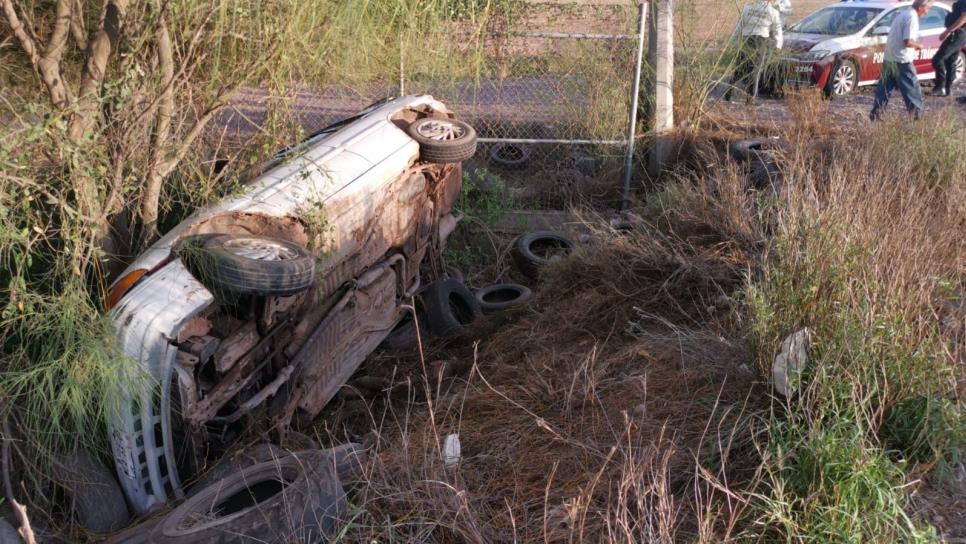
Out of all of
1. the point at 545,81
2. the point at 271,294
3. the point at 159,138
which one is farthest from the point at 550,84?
the point at 271,294

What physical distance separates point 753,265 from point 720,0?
212 inches

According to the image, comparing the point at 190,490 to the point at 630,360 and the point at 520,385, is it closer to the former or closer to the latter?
the point at 520,385

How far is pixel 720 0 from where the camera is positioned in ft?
30.5

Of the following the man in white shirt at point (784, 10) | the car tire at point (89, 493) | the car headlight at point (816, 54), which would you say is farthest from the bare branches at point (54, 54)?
the car headlight at point (816, 54)

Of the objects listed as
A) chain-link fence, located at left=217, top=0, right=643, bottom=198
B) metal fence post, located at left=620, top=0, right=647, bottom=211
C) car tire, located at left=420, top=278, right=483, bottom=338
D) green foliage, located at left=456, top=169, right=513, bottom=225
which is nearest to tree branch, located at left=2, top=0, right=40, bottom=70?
car tire, located at left=420, top=278, right=483, bottom=338

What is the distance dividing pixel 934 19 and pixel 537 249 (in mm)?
11795

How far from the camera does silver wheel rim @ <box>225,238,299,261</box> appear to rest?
397cm

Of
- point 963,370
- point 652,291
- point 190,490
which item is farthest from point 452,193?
point 963,370

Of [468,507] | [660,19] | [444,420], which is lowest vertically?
[444,420]

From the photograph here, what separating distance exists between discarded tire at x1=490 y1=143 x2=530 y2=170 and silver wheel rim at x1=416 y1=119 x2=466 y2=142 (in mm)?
3208

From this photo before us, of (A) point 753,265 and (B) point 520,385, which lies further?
(A) point 753,265

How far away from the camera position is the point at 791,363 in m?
3.54

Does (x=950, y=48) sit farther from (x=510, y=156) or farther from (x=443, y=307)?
(x=443, y=307)

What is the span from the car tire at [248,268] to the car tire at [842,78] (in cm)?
1213
